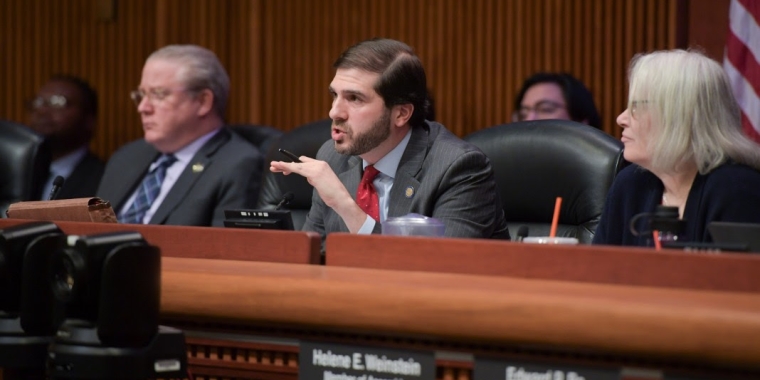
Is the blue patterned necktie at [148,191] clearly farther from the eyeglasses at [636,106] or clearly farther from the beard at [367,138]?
the eyeglasses at [636,106]

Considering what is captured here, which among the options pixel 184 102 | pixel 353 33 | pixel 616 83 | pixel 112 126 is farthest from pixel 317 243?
pixel 112 126

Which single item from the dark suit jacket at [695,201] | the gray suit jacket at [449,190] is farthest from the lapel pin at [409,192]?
the dark suit jacket at [695,201]

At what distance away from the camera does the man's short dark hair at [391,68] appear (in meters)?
3.09

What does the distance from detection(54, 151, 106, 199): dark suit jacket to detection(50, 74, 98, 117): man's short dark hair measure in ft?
0.95

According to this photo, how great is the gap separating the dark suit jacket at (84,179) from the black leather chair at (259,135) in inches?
34.7

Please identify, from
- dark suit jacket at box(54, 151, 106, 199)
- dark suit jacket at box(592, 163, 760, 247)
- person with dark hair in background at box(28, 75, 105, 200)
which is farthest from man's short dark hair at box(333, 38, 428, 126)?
person with dark hair in background at box(28, 75, 105, 200)

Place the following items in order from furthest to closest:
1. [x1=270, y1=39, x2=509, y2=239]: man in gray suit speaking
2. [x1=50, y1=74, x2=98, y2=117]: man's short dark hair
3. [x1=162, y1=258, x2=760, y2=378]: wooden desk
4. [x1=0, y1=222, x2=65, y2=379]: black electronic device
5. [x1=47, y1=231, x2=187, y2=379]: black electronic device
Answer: [x1=50, y1=74, x2=98, y2=117]: man's short dark hair < [x1=270, y1=39, x2=509, y2=239]: man in gray suit speaking < [x1=0, y1=222, x2=65, y2=379]: black electronic device < [x1=47, y1=231, x2=187, y2=379]: black electronic device < [x1=162, y1=258, x2=760, y2=378]: wooden desk

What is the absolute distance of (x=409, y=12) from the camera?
4.86 m

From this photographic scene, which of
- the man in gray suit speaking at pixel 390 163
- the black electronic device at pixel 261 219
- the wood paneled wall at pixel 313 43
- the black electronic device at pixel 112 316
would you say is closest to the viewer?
the black electronic device at pixel 112 316

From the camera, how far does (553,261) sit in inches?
56.7

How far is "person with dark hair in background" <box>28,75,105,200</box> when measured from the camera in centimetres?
516

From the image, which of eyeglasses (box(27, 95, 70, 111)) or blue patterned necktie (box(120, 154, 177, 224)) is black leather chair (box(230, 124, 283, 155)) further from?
eyeglasses (box(27, 95, 70, 111))

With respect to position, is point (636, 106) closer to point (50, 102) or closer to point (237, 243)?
point (237, 243)

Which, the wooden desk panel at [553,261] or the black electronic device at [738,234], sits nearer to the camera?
the wooden desk panel at [553,261]
